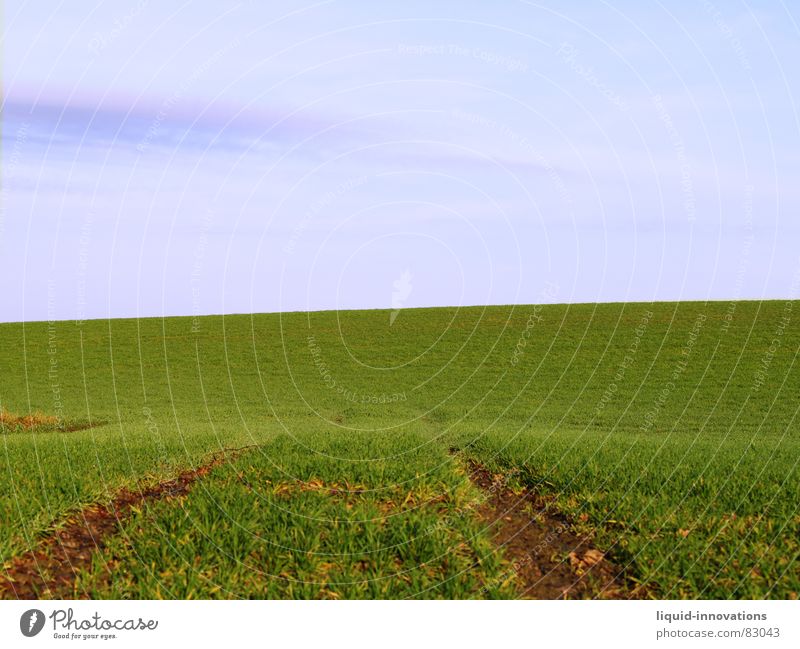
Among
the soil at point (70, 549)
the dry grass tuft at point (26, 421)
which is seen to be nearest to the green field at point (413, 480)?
the soil at point (70, 549)

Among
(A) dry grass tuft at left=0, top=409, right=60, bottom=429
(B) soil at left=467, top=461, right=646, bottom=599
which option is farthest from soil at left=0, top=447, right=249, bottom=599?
(A) dry grass tuft at left=0, top=409, right=60, bottom=429

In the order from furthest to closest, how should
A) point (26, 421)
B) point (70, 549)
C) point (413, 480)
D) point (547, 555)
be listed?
point (26, 421) → point (413, 480) → point (547, 555) → point (70, 549)

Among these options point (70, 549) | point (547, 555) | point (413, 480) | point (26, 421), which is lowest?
point (547, 555)

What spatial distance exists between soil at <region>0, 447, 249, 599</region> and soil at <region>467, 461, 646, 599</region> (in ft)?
16.4

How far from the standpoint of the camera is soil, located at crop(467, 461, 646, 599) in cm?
880

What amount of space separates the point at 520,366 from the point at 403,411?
36.8 feet

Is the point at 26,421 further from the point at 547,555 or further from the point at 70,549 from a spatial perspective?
the point at 547,555

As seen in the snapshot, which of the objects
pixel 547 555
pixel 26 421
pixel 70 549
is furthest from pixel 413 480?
pixel 26 421

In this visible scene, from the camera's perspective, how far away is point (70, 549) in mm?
9516

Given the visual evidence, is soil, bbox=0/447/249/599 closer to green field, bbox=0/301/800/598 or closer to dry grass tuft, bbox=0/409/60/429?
green field, bbox=0/301/800/598

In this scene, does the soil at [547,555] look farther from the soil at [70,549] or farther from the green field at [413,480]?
the soil at [70,549]

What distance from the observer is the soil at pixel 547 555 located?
8.80 metres

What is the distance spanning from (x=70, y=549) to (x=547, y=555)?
246 inches
